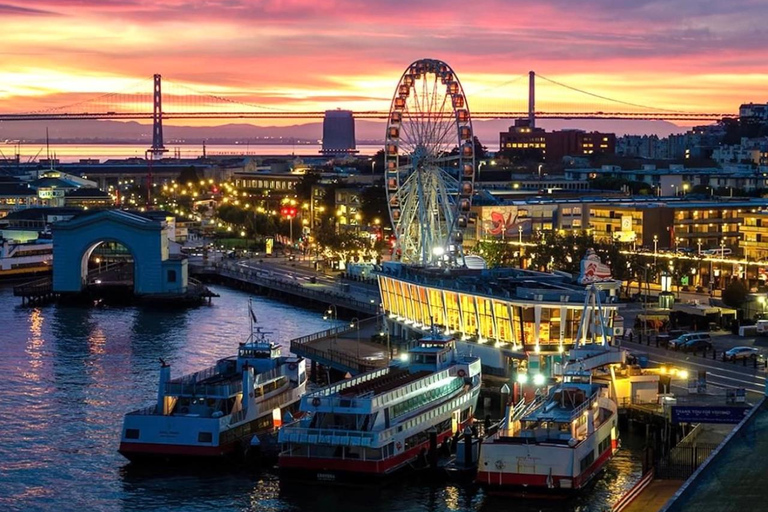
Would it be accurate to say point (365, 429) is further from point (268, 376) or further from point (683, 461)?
point (683, 461)

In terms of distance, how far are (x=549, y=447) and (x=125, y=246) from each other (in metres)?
32.5

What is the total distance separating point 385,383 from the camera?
25.4 m

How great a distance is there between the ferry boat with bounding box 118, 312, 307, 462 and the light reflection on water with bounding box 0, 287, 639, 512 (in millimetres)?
564

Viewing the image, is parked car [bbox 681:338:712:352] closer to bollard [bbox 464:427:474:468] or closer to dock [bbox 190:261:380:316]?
dock [bbox 190:261:380:316]

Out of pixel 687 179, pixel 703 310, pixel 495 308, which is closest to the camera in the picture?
pixel 495 308

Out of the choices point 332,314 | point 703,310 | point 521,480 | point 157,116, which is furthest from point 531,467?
point 157,116

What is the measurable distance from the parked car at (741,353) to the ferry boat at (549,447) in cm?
875

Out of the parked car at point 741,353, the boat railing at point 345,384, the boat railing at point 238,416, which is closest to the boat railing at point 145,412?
the boat railing at point 238,416

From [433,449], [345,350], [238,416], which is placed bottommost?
[433,449]

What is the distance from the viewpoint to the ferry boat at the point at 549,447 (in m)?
22.0

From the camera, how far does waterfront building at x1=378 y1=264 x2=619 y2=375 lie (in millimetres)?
30969

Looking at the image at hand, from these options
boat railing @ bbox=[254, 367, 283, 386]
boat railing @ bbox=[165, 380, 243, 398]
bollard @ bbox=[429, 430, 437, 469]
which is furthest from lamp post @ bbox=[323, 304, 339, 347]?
bollard @ bbox=[429, 430, 437, 469]

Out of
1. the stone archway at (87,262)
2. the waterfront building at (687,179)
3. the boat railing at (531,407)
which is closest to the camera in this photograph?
the boat railing at (531,407)

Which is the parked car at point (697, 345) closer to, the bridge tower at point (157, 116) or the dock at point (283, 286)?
the dock at point (283, 286)
